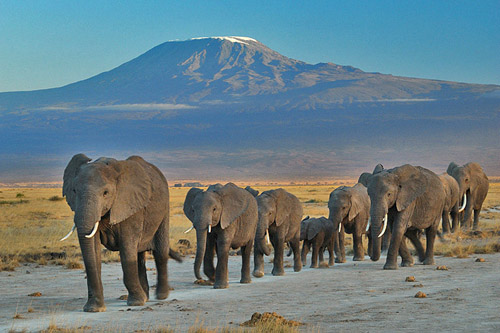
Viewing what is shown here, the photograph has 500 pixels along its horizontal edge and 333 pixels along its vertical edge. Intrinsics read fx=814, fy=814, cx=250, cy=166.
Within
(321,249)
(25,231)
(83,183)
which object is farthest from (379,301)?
(25,231)

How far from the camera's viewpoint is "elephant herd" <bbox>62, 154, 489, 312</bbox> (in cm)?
1455

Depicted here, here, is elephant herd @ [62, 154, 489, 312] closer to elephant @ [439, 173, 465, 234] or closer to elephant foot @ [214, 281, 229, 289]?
elephant foot @ [214, 281, 229, 289]

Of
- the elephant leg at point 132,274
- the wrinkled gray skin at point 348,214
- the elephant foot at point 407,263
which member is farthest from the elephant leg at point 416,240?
the elephant leg at point 132,274

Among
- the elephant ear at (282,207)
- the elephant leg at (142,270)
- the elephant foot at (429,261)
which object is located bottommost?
the elephant foot at (429,261)

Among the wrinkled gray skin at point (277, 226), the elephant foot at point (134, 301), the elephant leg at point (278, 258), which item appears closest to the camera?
the elephant foot at point (134, 301)

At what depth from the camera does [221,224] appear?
1872cm

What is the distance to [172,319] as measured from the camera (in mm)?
13844

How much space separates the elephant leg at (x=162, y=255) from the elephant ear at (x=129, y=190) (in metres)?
1.32

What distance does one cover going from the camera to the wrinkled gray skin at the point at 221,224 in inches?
722

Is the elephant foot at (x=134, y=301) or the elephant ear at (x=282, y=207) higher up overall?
the elephant ear at (x=282, y=207)

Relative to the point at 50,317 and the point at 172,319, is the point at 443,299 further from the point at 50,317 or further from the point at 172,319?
the point at 50,317

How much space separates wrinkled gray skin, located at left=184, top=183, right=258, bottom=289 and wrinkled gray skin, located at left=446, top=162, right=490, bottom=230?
787 inches

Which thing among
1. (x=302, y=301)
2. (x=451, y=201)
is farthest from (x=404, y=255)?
(x=451, y=201)

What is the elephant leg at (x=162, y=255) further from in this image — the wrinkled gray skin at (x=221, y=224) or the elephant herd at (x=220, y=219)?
the wrinkled gray skin at (x=221, y=224)
